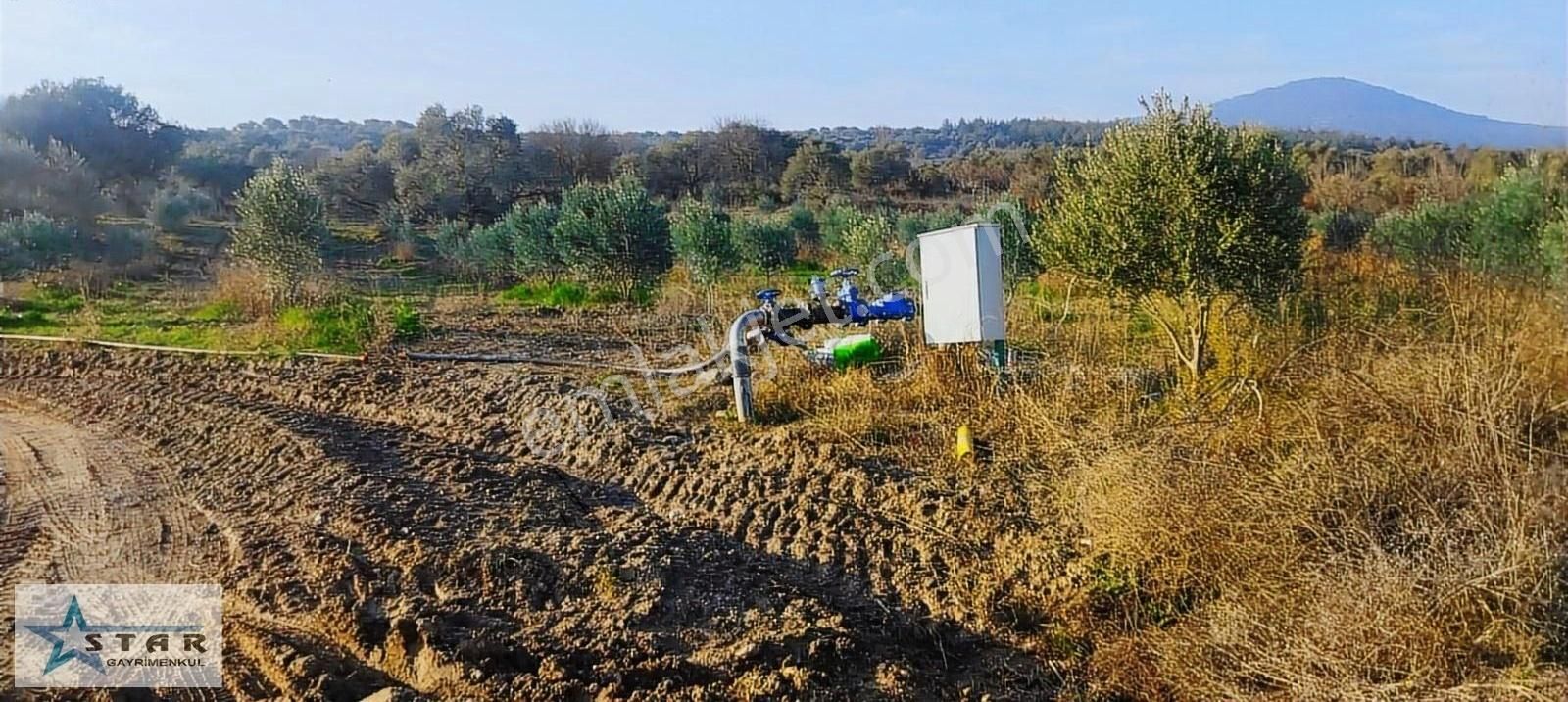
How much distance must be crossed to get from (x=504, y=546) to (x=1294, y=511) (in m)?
4.17

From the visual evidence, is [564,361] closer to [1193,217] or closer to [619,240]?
[1193,217]

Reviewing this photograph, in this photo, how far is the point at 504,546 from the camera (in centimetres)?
552

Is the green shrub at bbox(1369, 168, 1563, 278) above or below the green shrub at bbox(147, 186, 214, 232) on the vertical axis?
below

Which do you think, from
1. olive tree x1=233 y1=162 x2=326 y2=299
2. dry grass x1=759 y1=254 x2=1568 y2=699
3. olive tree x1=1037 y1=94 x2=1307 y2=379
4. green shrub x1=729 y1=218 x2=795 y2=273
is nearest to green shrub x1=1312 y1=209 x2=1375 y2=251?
olive tree x1=1037 y1=94 x2=1307 y2=379

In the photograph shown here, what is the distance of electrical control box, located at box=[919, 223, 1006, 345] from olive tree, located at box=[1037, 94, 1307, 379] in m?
1.11

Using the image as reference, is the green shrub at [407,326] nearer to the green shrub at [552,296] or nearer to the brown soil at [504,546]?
the brown soil at [504,546]

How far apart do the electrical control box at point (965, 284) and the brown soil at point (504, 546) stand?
139 centimetres

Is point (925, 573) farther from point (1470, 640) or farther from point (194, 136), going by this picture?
point (194, 136)

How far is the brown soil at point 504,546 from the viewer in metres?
4.30

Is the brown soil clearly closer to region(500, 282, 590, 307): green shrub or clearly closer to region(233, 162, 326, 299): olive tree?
region(233, 162, 326, 299): olive tree

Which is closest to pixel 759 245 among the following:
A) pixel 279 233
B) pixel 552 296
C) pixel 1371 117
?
pixel 552 296

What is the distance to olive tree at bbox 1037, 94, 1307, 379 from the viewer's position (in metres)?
7.04

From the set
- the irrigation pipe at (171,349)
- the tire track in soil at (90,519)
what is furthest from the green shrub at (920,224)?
the tire track in soil at (90,519)

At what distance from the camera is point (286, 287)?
14812 mm
